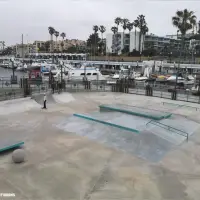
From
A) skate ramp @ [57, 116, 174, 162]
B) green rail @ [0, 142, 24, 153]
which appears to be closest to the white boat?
skate ramp @ [57, 116, 174, 162]

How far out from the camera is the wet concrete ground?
910 centimetres

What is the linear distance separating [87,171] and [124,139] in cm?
436

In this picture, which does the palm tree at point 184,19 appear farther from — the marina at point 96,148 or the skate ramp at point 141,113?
the skate ramp at point 141,113

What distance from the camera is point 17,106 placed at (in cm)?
2195

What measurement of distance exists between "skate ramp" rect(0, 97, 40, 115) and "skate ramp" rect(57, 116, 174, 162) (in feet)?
18.0

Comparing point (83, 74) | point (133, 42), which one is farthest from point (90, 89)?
point (133, 42)

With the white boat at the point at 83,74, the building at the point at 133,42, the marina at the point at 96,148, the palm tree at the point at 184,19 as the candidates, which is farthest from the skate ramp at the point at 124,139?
the building at the point at 133,42

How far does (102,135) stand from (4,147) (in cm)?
568

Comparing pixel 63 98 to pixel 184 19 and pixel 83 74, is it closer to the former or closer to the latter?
pixel 83 74

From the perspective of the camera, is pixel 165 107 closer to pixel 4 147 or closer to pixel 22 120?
pixel 22 120

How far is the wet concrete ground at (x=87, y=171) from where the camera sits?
9.10 metres

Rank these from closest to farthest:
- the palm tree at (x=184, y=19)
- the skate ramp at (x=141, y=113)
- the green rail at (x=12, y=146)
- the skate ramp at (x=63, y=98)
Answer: the green rail at (x=12, y=146) → the skate ramp at (x=141, y=113) → the skate ramp at (x=63, y=98) → the palm tree at (x=184, y=19)

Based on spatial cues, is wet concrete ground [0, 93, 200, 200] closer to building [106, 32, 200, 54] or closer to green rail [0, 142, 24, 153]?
green rail [0, 142, 24, 153]

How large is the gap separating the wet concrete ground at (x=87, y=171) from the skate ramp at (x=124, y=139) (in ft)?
1.36
